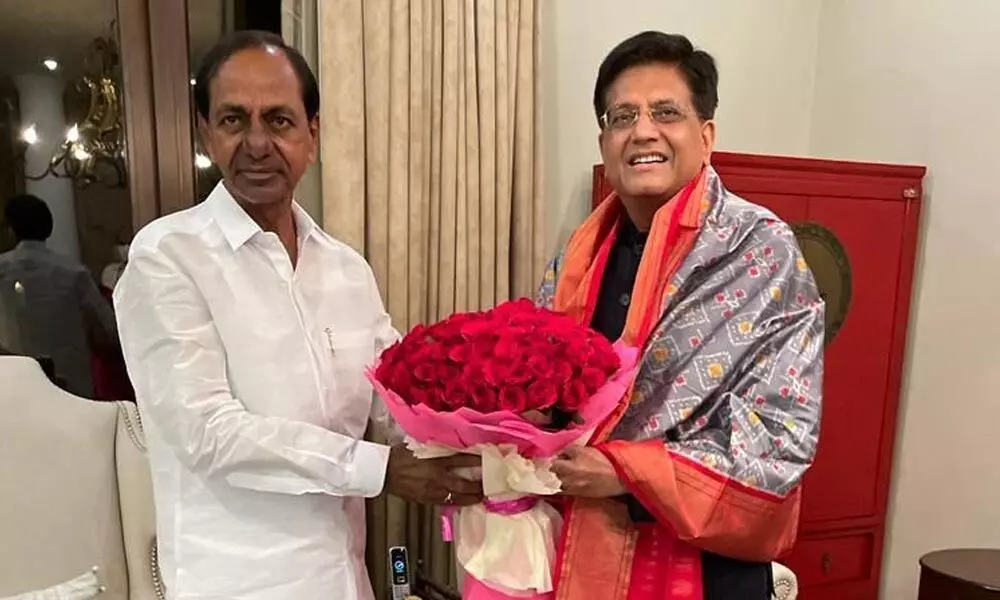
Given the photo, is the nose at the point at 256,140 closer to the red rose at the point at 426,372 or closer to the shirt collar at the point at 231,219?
the shirt collar at the point at 231,219

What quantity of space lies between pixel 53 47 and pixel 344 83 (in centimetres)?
73

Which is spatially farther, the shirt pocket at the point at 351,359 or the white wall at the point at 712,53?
the white wall at the point at 712,53

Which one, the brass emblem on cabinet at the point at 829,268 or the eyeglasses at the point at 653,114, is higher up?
the eyeglasses at the point at 653,114

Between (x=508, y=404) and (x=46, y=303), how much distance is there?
1.61 meters

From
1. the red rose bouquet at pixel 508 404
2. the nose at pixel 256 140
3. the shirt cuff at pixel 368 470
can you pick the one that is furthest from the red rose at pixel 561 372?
the nose at pixel 256 140

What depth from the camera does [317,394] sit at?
54.5 inches

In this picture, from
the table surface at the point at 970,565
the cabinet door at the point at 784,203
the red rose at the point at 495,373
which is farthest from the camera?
the cabinet door at the point at 784,203

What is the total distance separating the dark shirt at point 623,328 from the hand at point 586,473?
0.21 ft

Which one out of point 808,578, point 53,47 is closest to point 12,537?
point 53,47

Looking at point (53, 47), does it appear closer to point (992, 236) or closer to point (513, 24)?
point (513, 24)

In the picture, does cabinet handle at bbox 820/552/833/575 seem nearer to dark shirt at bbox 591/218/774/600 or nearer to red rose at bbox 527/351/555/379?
dark shirt at bbox 591/218/774/600

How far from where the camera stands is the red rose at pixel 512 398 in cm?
110

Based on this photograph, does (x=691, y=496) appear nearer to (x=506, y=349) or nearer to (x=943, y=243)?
(x=506, y=349)

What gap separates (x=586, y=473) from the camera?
1234mm
